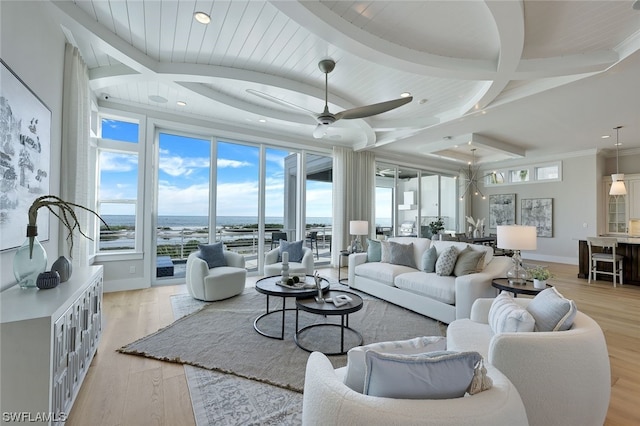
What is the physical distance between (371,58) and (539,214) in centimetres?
800

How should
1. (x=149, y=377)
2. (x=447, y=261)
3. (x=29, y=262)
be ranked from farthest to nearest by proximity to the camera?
(x=447, y=261) → (x=149, y=377) → (x=29, y=262)

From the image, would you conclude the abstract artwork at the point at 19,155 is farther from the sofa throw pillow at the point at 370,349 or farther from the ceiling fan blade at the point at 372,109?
the ceiling fan blade at the point at 372,109

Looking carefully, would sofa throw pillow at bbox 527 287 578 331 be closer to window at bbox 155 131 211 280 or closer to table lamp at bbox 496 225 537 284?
table lamp at bbox 496 225 537 284

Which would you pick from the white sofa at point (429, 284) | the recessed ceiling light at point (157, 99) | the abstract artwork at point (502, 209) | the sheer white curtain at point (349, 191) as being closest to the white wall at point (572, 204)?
the abstract artwork at point (502, 209)

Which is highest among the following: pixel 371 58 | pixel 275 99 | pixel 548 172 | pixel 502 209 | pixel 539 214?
pixel 275 99

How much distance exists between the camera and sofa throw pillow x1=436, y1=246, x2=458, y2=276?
365 cm

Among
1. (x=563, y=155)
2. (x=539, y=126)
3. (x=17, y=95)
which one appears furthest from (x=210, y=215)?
(x=563, y=155)

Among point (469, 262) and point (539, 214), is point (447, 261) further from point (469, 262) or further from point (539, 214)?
point (539, 214)

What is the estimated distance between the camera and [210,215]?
548 cm

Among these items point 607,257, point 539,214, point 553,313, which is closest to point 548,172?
point 539,214

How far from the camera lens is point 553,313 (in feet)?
5.54

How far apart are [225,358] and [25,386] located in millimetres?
1351

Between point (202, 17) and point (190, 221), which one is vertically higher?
point (202, 17)

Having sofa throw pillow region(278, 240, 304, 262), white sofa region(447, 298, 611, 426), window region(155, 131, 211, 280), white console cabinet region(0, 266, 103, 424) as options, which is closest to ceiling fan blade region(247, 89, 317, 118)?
window region(155, 131, 211, 280)
